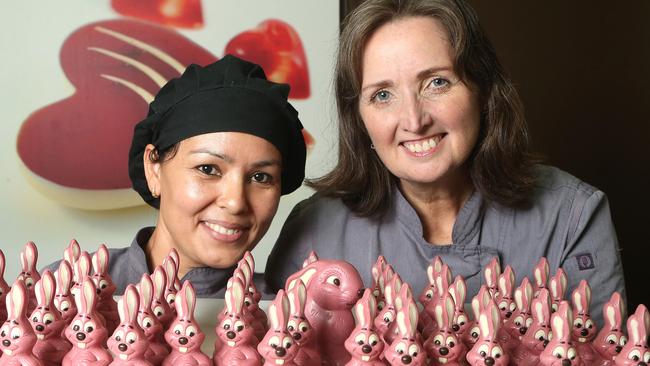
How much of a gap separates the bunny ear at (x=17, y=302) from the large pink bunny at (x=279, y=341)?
0.24 m

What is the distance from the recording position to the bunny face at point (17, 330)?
772mm

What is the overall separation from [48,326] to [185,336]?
0.50 feet

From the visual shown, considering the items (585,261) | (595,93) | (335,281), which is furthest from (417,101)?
(595,93)

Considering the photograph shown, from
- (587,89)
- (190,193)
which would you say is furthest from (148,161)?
(587,89)

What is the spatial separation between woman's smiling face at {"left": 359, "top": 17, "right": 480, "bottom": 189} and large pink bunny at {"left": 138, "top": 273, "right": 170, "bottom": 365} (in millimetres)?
599

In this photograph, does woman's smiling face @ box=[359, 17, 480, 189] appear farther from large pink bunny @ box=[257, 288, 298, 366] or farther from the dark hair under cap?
large pink bunny @ box=[257, 288, 298, 366]

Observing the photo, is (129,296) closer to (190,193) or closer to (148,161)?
(190,193)

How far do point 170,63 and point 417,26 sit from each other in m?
1.21

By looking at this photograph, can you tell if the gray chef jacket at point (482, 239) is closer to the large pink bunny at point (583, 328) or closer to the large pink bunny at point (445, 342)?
the large pink bunny at point (583, 328)

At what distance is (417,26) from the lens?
1.32 metres

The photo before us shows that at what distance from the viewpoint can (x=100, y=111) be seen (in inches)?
92.0

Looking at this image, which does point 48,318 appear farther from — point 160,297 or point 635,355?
point 635,355

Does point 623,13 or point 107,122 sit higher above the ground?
point 623,13

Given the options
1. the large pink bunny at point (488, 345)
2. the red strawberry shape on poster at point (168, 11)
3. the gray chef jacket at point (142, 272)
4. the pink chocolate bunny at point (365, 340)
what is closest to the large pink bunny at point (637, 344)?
the large pink bunny at point (488, 345)
